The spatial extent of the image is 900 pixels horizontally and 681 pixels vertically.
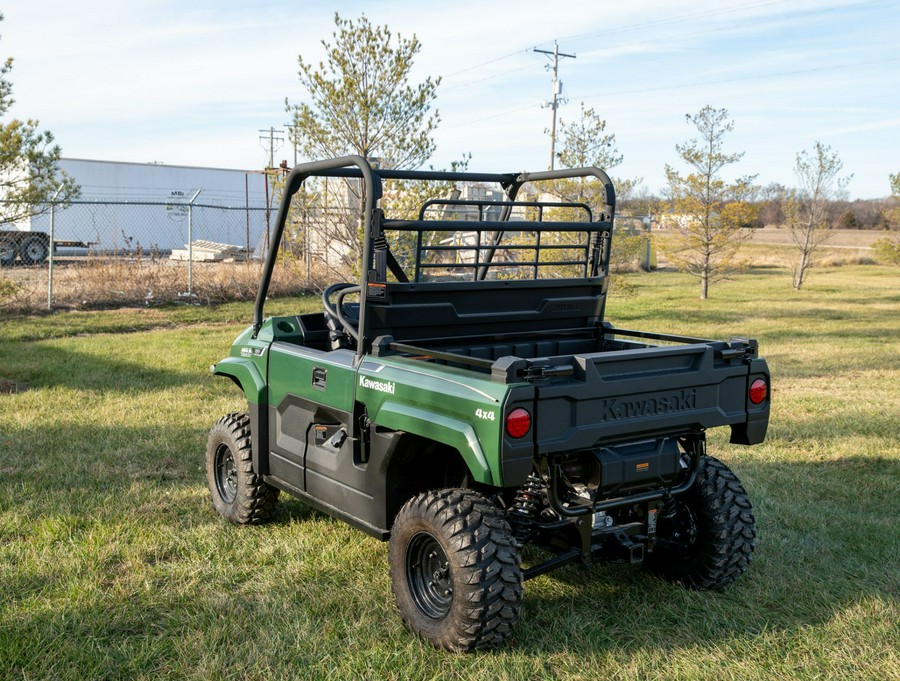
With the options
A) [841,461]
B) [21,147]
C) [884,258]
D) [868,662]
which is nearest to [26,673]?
[868,662]

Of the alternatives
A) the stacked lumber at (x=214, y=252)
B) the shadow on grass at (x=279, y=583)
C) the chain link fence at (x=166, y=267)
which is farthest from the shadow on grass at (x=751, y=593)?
the stacked lumber at (x=214, y=252)

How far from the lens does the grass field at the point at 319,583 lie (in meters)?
3.40

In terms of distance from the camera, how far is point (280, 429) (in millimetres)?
4551

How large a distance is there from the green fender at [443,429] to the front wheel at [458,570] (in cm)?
19

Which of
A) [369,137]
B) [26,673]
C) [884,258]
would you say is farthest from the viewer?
[884,258]

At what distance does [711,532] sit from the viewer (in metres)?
4.07

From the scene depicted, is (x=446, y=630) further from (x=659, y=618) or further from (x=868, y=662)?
(x=868, y=662)

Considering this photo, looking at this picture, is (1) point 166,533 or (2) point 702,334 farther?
(2) point 702,334

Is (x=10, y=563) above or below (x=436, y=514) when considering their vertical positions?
below

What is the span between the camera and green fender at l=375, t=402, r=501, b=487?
10.7 ft

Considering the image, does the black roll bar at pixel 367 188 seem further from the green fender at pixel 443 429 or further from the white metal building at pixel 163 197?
the white metal building at pixel 163 197

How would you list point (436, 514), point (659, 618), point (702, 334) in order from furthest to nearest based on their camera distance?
point (702, 334) → point (659, 618) → point (436, 514)

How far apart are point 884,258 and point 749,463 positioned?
18.8 metres

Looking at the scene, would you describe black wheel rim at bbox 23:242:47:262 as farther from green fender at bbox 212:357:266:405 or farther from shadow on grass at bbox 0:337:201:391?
green fender at bbox 212:357:266:405
